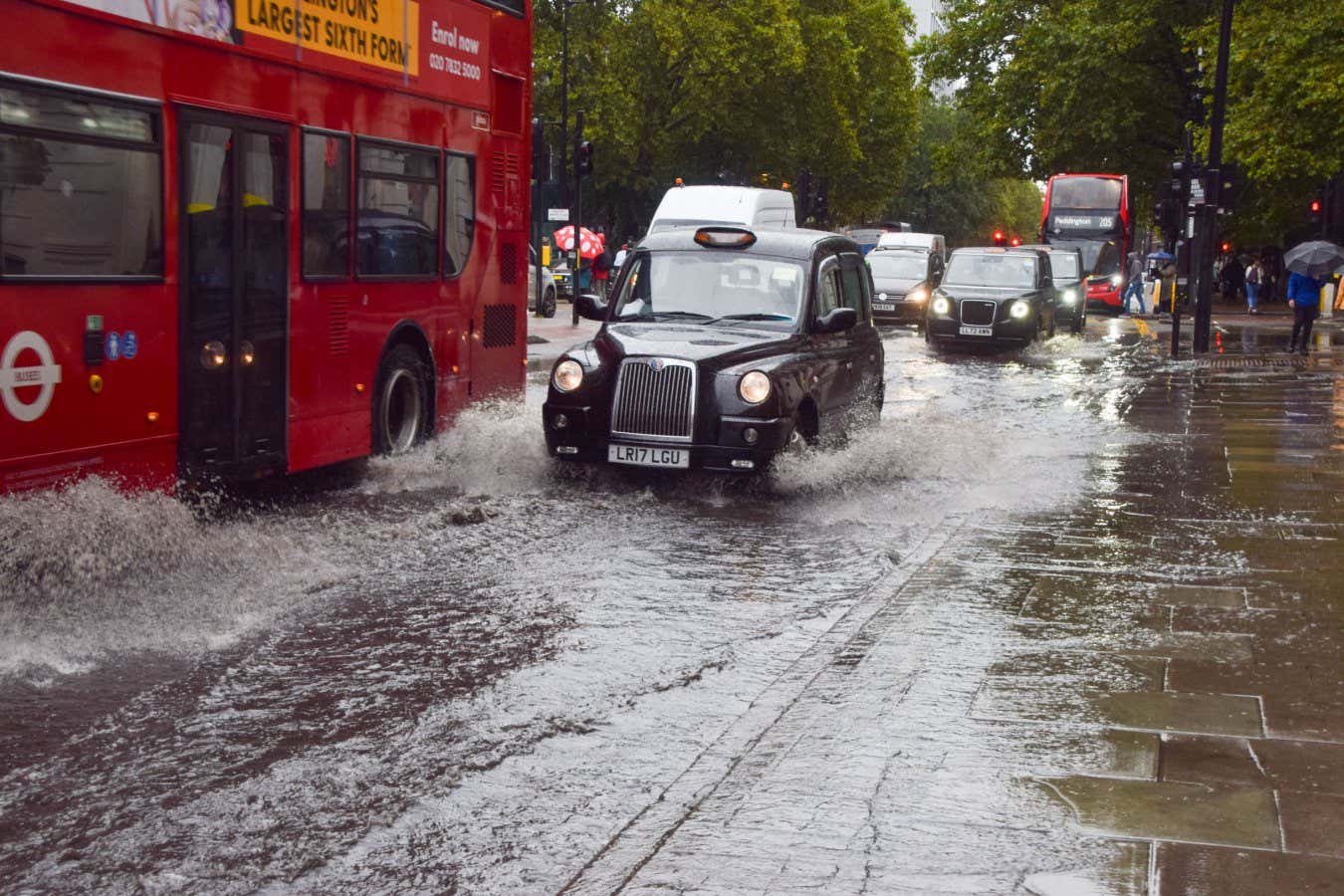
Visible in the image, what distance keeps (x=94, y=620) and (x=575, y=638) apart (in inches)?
81.6

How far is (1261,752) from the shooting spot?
546 centimetres

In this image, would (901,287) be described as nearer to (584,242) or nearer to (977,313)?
(584,242)

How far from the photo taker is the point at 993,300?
2881 cm

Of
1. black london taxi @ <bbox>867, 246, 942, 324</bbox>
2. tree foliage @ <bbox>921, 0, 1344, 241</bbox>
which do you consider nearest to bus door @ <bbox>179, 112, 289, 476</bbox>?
black london taxi @ <bbox>867, 246, 942, 324</bbox>

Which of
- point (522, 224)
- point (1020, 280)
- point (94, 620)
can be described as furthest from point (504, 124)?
point (1020, 280)

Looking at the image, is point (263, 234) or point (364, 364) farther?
point (364, 364)

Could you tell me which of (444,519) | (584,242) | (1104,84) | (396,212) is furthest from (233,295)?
(1104,84)

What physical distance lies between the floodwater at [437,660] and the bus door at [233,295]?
46 centimetres

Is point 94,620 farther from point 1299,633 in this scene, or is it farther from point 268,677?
point 1299,633

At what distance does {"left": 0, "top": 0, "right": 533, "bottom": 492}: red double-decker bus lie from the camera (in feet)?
25.9

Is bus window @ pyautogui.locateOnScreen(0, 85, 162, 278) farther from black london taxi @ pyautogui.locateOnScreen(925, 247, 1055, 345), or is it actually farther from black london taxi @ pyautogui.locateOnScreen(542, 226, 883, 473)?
black london taxi @ pyautogui.locateOnScreen(925, 247, 1055, 345)

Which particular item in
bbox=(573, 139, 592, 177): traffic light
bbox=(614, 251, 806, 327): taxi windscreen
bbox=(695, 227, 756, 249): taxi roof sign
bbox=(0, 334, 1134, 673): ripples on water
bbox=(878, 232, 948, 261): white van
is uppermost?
bbox=(573, 139, 592, 177): traffic light

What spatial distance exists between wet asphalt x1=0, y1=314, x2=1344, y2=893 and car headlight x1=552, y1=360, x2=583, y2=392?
0.72m

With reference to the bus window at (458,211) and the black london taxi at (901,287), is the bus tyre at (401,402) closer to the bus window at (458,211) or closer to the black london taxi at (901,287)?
the bus window at (458,211)
